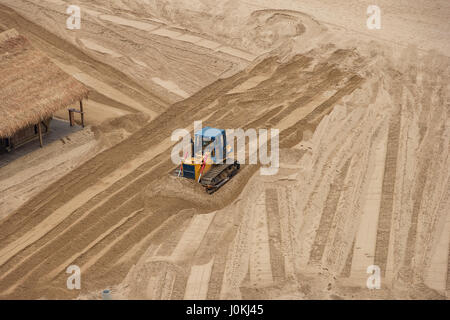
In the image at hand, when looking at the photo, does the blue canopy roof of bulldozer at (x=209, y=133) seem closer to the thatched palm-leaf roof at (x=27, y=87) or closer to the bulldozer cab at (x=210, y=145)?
the bulldozer cab at (x=210, y=145)

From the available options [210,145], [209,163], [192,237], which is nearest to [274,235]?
[192,237]

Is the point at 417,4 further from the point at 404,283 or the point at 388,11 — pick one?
the point at 404,283

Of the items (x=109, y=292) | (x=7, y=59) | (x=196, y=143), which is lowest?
(x=109, y=292)

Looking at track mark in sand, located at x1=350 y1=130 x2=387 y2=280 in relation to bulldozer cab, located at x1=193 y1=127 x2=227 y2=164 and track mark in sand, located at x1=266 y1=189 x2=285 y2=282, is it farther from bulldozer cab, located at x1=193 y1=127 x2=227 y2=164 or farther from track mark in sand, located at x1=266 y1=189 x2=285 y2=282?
bulldozer cab, located at x1=193 y1=127 x2=227 y2=164

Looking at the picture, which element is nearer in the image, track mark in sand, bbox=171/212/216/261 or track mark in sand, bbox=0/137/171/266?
track mark in sand, bbox=171/212/216/261

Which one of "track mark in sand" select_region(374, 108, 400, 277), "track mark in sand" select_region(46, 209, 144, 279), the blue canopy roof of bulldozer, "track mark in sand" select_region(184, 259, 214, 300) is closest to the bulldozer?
the blue canopy roof of bulldozer

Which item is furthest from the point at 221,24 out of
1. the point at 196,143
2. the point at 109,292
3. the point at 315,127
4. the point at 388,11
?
the point at 109,292
